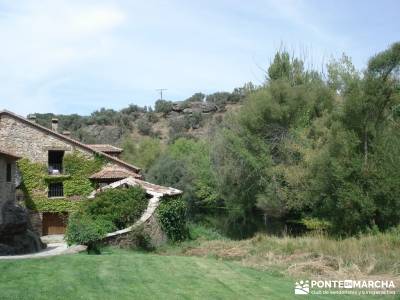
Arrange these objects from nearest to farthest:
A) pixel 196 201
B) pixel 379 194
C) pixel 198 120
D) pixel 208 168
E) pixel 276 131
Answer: pixel 379 194, pixel 276 131, pixel 208 168, pixel 196 201, pixel 198 120

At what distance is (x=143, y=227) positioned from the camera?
910 inches

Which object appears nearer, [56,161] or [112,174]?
[112,174]

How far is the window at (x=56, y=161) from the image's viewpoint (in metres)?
36.0

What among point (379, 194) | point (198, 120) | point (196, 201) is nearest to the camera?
point (379, 194)

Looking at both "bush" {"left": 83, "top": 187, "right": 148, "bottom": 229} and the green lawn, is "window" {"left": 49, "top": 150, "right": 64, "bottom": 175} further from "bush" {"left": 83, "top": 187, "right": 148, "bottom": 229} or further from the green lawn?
the green lawn

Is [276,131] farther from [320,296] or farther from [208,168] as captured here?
[320,296]

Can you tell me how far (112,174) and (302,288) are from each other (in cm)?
2494

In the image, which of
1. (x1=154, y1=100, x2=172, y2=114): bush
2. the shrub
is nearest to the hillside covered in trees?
the shrub

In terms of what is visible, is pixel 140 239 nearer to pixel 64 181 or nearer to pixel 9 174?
pixel 9 174

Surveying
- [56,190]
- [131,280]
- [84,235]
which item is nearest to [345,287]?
[131,280]

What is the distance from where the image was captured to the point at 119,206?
24.5m

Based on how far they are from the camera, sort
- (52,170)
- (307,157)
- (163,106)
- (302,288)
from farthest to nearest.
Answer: (163,106), (52,170), (307,157), (302,288)

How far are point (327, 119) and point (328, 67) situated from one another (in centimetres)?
834

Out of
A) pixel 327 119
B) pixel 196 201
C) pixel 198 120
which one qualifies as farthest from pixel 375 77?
pixel 198 120
